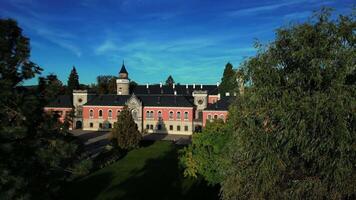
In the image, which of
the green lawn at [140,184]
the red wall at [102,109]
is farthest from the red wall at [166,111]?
the green lawn at [140,184]

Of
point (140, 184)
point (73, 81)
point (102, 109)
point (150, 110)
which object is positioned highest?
point (73, 81)

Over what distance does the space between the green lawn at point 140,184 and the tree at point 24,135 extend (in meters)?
15.0

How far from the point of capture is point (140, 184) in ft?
91.8

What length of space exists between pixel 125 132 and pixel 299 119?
32.0 meters

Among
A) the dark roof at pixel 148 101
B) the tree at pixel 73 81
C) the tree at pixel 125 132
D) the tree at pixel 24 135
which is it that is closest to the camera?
the tree at pixel 24 135

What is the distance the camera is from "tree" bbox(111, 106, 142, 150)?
1633 inches

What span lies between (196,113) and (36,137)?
55954mm

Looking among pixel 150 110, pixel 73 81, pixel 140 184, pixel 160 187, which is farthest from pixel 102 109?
pixel 160 187

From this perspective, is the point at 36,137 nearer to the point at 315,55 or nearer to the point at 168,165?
the point at 315,55

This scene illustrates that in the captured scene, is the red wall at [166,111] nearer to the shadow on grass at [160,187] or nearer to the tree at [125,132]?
the tree at [125,132]

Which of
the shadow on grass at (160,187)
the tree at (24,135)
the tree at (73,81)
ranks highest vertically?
the tree at (73,81)

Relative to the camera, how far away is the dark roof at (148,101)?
204 feet

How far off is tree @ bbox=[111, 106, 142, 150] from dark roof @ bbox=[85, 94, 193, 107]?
20.6m

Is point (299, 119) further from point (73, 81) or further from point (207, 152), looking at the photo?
point (73, 81)
